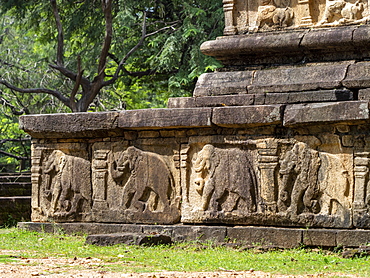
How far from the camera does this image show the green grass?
605 cm

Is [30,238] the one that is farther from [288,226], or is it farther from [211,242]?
[288,226]

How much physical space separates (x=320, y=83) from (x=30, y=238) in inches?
150

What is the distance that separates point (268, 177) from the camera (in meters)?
7.37

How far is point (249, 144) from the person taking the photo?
750cm

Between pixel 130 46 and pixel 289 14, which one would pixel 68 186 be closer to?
pixel 289 14

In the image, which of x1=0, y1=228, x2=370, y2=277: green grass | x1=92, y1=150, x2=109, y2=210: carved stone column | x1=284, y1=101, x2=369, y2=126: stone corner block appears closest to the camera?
x1=0, y1=228, x2=370, y2=277: green grass

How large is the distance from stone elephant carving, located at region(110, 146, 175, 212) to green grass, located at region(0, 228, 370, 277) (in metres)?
0.72

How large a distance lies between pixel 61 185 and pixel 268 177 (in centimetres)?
273

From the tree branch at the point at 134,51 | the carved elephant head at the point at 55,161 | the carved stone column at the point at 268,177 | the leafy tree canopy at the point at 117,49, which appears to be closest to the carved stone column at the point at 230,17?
the carved stone column at the point at 268,177

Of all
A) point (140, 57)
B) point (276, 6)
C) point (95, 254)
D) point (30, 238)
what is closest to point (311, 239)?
point (95, 254)

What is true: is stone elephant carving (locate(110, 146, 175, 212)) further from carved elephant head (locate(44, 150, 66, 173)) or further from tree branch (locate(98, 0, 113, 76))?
tree branch (locate(98, 0, 113, 76))

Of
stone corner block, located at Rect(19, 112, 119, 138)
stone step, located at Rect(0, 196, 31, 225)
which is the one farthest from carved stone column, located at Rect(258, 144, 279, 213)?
stone step, located at Rect(0, 196, 31, 225)

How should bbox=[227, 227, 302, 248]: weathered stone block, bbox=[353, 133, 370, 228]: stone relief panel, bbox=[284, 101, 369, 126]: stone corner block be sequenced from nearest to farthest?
bbox=[284, 101, 369, 126]: stone corner block < bbox=[353, 133, 370, 228]: stone relief panel < bbox=[227, 227, 302, 248]: weathered stone block

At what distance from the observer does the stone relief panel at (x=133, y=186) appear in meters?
8.01
